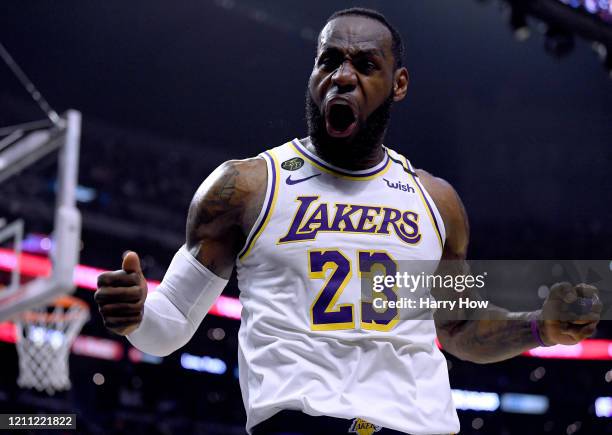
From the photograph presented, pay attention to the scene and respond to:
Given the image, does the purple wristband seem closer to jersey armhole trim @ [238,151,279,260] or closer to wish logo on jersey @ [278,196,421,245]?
wish logo on jersey @ [278,196,421,245]

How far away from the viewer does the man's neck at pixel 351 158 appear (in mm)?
2621

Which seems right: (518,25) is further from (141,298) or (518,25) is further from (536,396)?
(536,396)

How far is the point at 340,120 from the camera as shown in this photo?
257cm

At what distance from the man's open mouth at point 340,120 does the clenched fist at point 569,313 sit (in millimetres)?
770

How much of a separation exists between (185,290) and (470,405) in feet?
50.5

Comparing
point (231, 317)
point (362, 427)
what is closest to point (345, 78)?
point (362, 427)

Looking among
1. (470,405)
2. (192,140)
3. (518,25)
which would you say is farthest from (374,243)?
(470,405)

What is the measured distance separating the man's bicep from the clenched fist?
0.91m

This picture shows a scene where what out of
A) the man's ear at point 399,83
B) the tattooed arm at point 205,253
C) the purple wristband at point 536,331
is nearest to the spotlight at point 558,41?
the man's ear at point 399,83

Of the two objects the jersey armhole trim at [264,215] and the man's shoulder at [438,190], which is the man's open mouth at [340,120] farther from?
the man's shoulder at [438,190]

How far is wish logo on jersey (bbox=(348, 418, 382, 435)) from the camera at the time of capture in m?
2.17

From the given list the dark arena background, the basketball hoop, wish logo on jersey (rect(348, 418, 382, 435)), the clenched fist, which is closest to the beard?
the clenched fist

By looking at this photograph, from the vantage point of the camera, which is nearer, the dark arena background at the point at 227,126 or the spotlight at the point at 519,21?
the spotlight at the point at 519,21

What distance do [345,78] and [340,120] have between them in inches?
5.3
